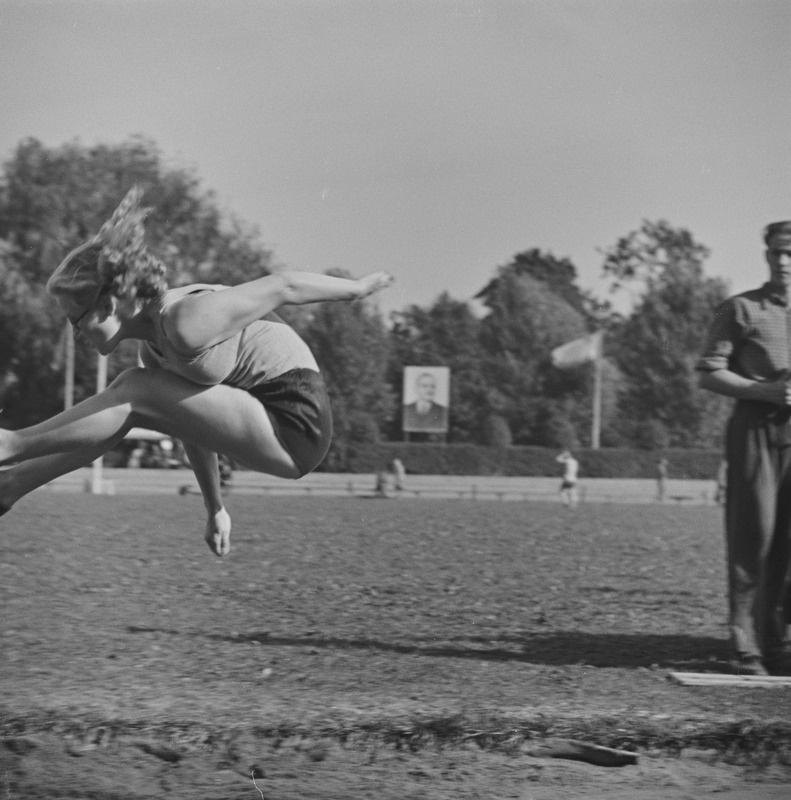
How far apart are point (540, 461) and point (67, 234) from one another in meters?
26.9

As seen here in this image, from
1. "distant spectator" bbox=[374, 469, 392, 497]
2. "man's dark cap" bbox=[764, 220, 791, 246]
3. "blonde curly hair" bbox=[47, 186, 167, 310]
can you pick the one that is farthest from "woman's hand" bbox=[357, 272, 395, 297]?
"distant spectator" bbox=[374, 469, 392, 497]

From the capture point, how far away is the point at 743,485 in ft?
18.5

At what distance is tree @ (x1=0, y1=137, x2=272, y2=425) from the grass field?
121 inches

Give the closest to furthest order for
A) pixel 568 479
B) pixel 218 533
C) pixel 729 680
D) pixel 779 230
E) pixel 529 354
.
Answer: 1. pixel 218 533
2. pixel 729 680
3. pixel 779 230
4. pixel 568 479
5. pixel 529 354

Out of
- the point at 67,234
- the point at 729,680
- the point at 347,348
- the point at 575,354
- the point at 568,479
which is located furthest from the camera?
the point at 575,354

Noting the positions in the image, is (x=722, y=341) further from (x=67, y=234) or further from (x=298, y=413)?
(x=67, y=234)

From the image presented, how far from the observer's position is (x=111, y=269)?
376 centimetres

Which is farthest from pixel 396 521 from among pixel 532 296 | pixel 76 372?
pixel 532 296

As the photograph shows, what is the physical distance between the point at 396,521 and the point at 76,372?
26.3 feet

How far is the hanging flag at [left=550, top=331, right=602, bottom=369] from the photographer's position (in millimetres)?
34619

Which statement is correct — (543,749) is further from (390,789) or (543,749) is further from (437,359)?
(437,359)

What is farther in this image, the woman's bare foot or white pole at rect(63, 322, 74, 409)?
white pole at rect(63, 322, 74, 409)

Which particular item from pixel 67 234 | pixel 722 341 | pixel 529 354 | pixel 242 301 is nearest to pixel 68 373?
pixel 67 234

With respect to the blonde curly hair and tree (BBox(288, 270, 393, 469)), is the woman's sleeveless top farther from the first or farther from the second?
tree (BBox(288, 270, 393, 469))
